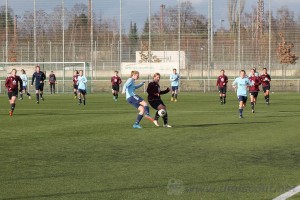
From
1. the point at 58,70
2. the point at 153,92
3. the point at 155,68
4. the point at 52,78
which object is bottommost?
the point at 153,92

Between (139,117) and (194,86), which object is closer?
(139,117)

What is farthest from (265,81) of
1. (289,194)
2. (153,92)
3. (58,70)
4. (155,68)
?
(289,194)

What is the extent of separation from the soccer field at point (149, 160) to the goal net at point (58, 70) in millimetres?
34913

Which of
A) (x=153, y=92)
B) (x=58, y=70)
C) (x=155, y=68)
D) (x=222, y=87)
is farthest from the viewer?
(x=58, y=70)

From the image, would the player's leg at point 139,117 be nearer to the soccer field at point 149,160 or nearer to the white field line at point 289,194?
the soccer field at point 149,160

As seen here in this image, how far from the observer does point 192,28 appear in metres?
61.7

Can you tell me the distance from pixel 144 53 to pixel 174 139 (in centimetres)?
4361

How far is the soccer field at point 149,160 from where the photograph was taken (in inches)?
377

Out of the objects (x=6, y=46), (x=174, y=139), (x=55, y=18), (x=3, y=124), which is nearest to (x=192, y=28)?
(x=55, y=18)

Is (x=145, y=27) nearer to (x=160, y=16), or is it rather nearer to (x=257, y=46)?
(x=160, y=16)

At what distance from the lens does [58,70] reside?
59.6m

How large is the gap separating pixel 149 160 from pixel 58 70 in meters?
47.4

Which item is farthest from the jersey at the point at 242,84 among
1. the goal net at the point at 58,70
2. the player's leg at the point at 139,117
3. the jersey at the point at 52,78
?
the goal net at the point at 58,70

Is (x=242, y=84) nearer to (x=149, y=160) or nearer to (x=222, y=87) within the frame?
(x=222, y=87)
